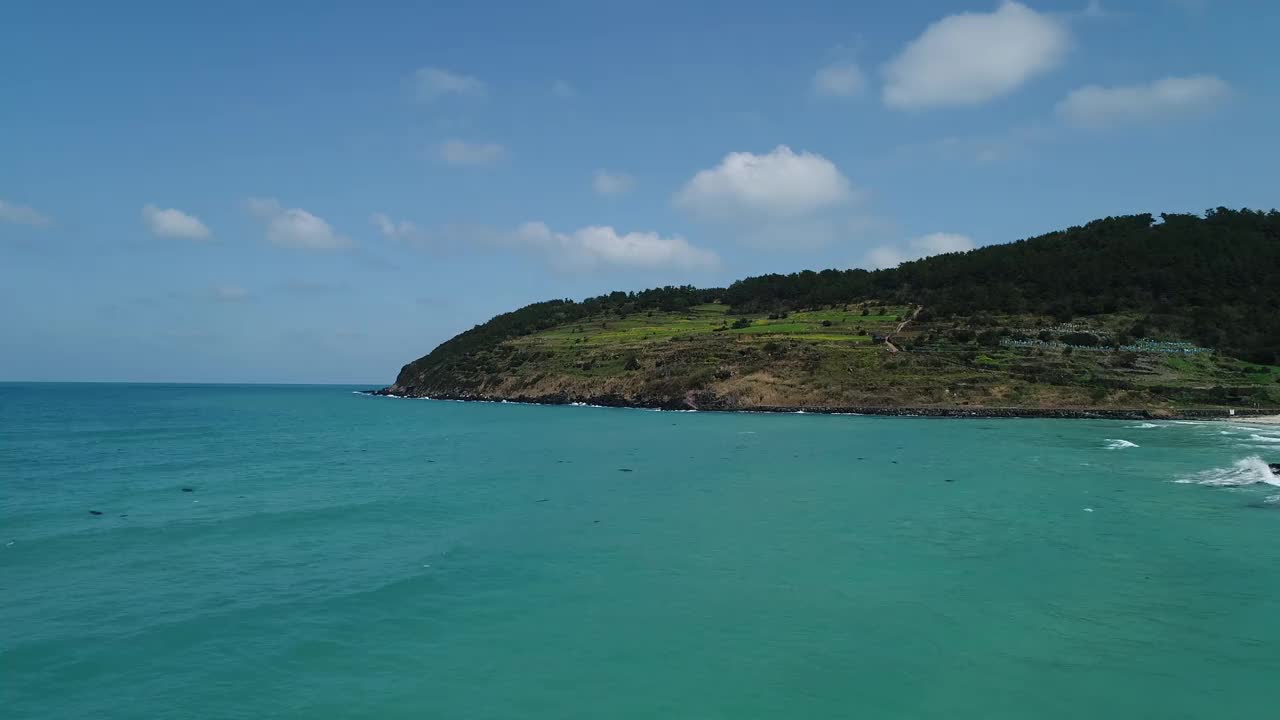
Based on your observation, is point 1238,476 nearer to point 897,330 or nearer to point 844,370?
point 844,370

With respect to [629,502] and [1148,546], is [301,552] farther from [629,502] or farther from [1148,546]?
[1148,546]

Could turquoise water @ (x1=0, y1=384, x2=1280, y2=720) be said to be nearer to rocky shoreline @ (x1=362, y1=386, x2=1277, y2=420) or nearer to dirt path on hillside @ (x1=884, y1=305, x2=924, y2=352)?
rocky shoreline @ (x1=362, y1=386, x2=1277, y2=420)

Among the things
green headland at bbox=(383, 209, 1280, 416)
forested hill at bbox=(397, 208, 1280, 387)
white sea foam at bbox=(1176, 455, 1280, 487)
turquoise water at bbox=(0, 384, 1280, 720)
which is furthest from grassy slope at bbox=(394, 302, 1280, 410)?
turquoise water at bbox=(0, 384, 1280, 720)

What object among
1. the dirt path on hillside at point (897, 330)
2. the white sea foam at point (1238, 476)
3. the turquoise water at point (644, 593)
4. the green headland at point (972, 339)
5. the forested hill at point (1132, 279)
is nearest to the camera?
the turquoise water at point (644, 593)

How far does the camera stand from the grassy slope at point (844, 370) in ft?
235

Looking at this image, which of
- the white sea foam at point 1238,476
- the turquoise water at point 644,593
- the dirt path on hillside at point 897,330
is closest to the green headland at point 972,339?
the dirt path on hillside at point 897,330

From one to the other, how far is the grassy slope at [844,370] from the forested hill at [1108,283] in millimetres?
5225

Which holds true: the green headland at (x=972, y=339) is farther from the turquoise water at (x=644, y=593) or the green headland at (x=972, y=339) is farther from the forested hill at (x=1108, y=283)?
the turquoise water at (x=644, y=593)

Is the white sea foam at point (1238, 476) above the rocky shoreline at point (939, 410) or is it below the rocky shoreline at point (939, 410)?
below

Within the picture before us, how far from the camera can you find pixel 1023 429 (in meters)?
56.2

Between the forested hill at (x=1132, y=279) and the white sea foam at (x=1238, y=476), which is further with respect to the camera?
the forested hill at (x=1132, y=279)

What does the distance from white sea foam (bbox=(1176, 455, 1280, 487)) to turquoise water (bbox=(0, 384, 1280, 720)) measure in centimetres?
33

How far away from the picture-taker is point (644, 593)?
620 inches

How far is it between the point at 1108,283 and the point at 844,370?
46.6m
